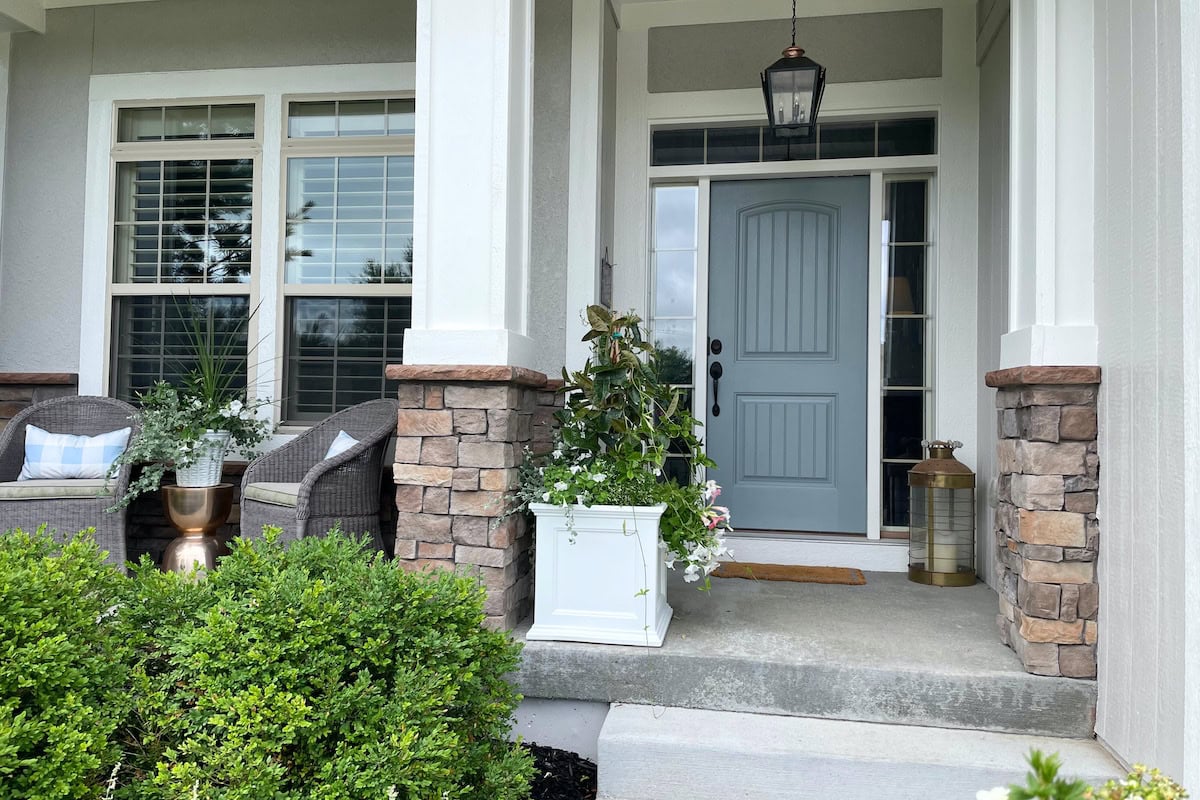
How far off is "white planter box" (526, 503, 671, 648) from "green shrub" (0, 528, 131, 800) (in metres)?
1.27

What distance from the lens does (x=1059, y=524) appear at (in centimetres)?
232

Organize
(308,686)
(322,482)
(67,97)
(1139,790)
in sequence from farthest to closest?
(67,97) < (322,482) < (308,686) < (1139,790)

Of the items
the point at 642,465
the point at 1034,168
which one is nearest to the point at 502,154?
the point at 642,465

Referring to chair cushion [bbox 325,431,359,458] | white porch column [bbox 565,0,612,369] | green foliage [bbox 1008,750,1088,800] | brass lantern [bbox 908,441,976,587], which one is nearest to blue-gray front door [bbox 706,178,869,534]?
brass lantern [bbox 908,441,976,587]

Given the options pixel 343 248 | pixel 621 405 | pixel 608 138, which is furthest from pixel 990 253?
pixel 343 248

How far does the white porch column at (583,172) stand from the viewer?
361cm

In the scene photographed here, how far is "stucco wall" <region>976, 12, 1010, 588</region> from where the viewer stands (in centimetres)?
332

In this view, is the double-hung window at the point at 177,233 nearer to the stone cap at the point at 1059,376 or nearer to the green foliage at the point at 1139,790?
the stone cap at the point at 1059,376

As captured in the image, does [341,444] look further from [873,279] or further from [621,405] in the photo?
[873,279]

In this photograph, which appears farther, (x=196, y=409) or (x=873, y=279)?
(x=873, y=279)

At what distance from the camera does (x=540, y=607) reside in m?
2.60

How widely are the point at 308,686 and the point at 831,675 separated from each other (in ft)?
4.88

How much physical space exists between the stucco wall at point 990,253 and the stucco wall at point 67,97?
3101mm

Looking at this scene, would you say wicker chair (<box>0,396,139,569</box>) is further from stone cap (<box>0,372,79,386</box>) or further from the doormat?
the doormat
